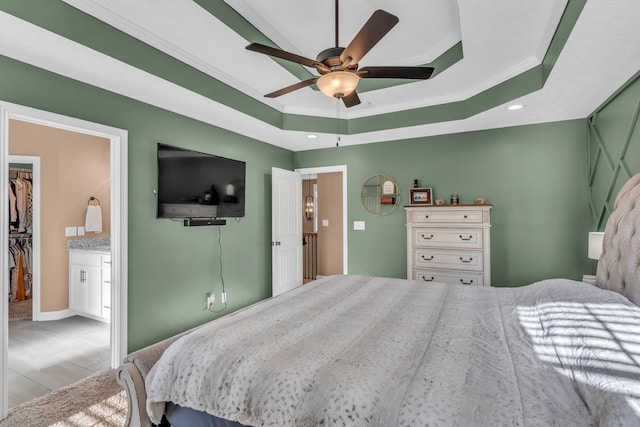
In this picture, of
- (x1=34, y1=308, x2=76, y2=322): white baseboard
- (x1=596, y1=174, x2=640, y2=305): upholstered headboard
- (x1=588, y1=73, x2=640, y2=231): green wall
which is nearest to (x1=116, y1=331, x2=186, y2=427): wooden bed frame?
(x1=596, y1=174, x2=640, y2=305): upholstered headboard

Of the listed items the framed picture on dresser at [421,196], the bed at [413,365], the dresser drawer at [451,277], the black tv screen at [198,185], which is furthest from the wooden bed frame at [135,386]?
the framed picture on dresser at [421,196]

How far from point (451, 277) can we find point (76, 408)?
137 inches

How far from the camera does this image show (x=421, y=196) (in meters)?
4.09

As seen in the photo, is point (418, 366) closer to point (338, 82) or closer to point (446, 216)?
point (338, 82)

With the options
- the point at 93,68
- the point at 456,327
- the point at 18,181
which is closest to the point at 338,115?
the point at 93,68

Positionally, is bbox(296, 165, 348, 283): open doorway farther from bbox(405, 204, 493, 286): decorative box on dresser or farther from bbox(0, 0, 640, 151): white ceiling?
bbox(0, 0, 640, 151): white ceiling

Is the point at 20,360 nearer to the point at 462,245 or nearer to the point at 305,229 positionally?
the point at 462,245

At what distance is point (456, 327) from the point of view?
159 cm

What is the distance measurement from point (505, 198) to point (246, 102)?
10.6 feet

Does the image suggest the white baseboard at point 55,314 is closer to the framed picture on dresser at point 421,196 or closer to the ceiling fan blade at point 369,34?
the ceiling fan blade at point 369,34

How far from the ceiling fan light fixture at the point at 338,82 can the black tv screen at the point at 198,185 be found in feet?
6.00

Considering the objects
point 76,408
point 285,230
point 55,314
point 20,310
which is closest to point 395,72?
point 285,230

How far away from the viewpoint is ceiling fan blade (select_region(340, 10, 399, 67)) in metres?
1.55

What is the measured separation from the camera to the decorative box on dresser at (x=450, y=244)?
3.36 meters
